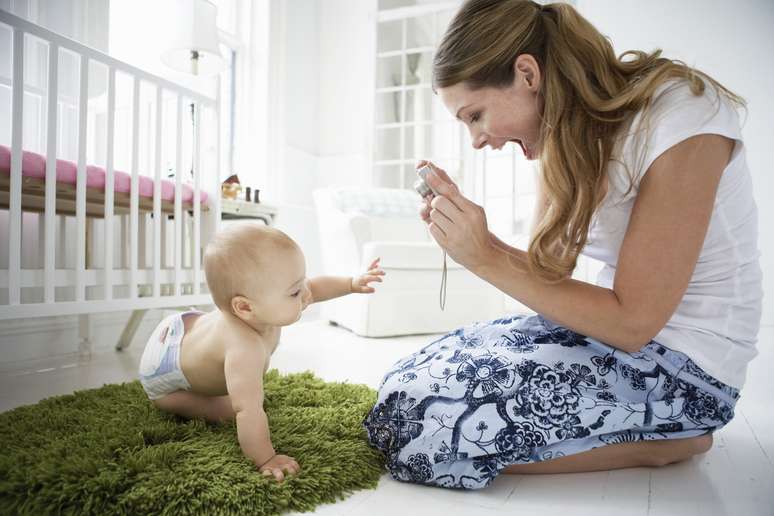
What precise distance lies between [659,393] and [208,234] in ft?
5.97

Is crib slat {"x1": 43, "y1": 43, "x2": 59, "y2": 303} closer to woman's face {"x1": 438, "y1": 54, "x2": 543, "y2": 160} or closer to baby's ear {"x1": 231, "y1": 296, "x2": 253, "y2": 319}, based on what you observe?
baby's ear {"x1": 231, "y1": 296, "x2": 253, "y2": 319}

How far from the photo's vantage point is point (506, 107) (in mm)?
954

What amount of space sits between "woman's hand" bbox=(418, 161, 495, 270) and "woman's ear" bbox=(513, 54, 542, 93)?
21 centimetres

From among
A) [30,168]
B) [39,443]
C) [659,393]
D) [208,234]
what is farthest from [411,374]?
[208,234]

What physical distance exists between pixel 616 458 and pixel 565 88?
650mm

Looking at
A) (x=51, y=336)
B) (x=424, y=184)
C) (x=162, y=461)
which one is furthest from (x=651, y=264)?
(x=51, y=336)

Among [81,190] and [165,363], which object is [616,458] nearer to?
[165,363]

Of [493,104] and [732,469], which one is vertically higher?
[493,104]

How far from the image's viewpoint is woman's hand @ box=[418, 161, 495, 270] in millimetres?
918

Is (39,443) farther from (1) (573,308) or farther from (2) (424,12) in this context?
(2) (424,12)

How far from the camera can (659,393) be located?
938 mm

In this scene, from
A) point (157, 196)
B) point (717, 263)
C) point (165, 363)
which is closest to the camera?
point (717, 263)

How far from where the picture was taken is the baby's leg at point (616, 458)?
952mm

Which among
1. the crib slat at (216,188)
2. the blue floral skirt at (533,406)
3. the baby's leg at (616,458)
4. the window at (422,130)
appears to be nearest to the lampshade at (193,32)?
the crib slat at (216,188)
